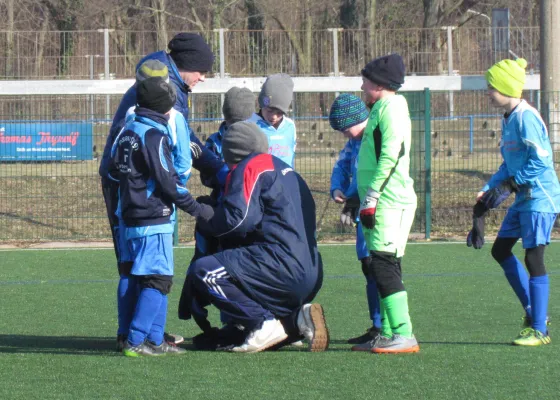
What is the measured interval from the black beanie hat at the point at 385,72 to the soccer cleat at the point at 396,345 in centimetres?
146

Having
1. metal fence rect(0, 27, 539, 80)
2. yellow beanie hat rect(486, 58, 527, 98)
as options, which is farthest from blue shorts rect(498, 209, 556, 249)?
metal fence rect(0, 27, 539, 80)

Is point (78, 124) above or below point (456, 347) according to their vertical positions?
above

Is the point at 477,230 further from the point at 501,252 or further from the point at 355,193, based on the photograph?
the point at 355,193

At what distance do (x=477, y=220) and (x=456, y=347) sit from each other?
2.92ft

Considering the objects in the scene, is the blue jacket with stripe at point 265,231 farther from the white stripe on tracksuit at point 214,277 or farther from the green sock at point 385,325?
the green sock at point 385,325

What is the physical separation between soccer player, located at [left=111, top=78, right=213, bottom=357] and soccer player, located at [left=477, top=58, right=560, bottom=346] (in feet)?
6.38

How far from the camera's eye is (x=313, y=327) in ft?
19.2

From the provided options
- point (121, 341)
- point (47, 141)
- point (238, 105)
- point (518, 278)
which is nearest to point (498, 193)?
point (518, 278)

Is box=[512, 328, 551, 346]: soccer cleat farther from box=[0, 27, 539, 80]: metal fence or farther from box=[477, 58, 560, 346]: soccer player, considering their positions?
box=[0, 27, 539, 80]: metal fence

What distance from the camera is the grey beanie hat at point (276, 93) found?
22.2 feet

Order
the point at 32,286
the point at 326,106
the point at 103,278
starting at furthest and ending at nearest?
1. the point at 326,106
2. the point at 103,278
3. the point at 32,286

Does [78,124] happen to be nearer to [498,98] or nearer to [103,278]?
[103,278]

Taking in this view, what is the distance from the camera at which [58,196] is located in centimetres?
1441

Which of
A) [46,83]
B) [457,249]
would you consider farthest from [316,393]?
[46,83]
